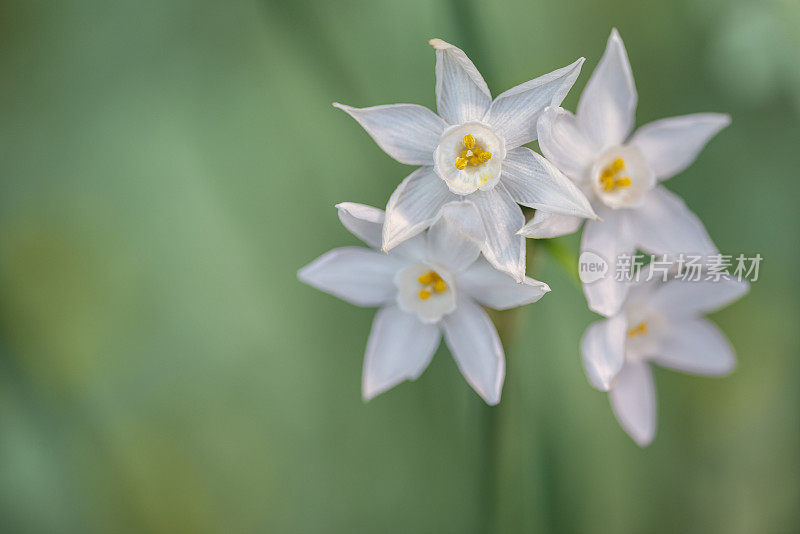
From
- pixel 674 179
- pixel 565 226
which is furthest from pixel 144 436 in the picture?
pixel 674 179

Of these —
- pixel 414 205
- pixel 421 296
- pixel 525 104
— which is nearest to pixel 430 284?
pixel 421 296

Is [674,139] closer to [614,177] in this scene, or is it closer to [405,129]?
[614,177]

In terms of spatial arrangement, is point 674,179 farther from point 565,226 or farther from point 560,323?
point 565,226

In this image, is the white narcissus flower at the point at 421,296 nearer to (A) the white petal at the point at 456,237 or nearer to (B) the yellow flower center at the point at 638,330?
(A) the white petal at the point at 456,237

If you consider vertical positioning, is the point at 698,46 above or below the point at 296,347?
above

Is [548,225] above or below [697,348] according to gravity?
above

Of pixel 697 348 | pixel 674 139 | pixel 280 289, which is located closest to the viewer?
pixel 674 139

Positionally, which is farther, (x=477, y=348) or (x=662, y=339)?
(x=662, y=339)
